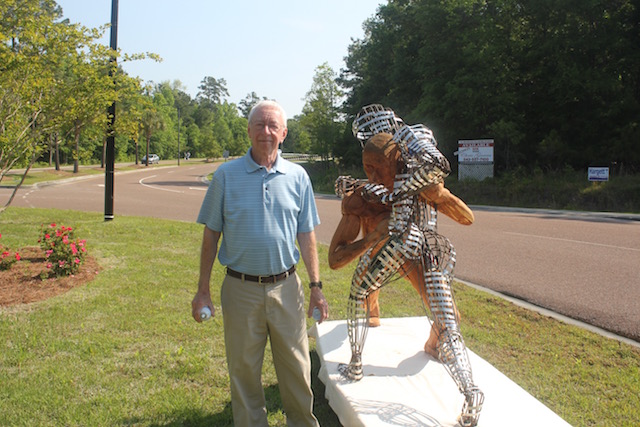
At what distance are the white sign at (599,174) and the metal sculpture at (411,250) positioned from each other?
59.9ft

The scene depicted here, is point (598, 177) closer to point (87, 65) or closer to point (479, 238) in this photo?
point (479, 238)

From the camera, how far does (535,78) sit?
2370 cm

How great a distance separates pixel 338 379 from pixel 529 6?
24.4 m

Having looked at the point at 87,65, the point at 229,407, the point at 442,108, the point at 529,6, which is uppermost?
the point at 529,6

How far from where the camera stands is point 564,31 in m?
22.6

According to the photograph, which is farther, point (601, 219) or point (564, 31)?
point (564, 31)

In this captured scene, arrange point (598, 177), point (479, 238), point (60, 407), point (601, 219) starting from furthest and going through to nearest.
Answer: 1. point (598, 177)
2. point (601, 219)
3. point (479, 238)
4. point (60, 407)

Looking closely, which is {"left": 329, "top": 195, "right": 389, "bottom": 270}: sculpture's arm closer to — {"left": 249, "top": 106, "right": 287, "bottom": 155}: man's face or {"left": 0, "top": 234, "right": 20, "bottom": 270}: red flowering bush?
{"left": 249, "top": 106, "right": 287, "bottom": 155}: man's face

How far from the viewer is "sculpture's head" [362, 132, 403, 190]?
347 centimetres

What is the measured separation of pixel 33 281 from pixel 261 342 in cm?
494

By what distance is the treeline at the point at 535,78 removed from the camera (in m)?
21.3

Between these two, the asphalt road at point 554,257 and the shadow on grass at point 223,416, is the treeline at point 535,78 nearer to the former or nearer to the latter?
the asphalt road at point 554,257

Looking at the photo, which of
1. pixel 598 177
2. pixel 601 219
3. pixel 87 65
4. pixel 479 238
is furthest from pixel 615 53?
pixel 87 65

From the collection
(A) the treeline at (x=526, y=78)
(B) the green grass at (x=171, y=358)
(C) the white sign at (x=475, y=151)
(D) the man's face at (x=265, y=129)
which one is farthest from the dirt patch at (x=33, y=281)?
(C) the white sign at (x=475, y=151)
